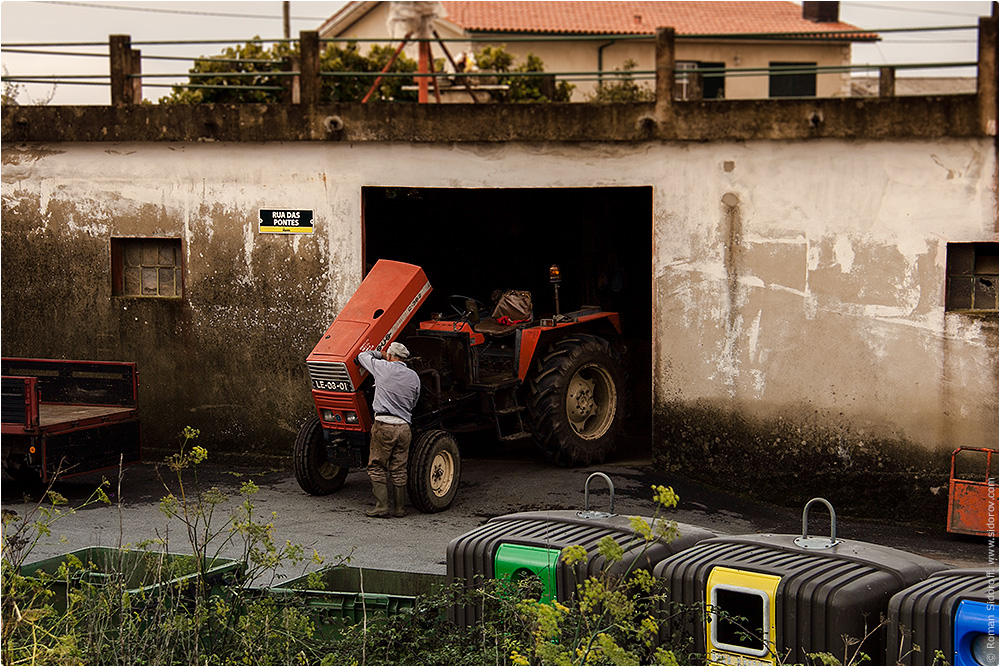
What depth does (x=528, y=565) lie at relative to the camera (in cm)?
650

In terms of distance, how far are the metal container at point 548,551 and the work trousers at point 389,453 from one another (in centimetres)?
284

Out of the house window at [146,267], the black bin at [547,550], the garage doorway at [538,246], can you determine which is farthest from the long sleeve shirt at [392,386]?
the garage doorway at [538,246]

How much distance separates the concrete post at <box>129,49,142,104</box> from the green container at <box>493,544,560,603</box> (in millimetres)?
7867

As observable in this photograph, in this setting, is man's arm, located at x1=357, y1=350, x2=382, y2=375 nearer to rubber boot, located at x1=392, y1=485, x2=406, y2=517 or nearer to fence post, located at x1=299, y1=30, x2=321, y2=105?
rubber boot, located at x1=392, y1=485, x2=406, y2=517

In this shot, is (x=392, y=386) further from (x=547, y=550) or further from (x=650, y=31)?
(x=650, y=31)

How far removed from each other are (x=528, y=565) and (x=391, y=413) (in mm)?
3444

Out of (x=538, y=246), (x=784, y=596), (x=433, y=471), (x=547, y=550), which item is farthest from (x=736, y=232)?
(x=784, y=596)

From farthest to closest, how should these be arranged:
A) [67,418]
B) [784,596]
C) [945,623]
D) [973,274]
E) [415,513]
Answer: [973,274]
[67,418]
[415,513]
[784,596]
[945,623]

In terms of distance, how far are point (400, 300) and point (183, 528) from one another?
272 centimetres

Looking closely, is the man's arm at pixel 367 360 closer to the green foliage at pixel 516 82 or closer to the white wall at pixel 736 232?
the white wall at pixel 736 232

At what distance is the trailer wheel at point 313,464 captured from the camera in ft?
34.4

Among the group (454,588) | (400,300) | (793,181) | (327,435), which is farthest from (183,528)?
(793,181)

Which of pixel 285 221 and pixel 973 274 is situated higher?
pixel 285 221

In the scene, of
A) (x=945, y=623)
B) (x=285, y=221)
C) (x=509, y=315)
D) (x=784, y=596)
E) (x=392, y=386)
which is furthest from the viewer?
(x=285, y=221)
